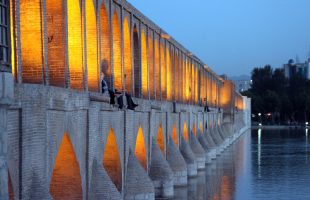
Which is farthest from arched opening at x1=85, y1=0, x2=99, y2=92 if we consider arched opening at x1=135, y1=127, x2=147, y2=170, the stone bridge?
arched opening at x1=135, y1=127, x2=147, y2=170

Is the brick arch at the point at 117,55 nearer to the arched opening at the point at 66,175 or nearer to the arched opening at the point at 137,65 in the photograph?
the arched opening at the point at 137,65

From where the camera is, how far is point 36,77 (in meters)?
10.1

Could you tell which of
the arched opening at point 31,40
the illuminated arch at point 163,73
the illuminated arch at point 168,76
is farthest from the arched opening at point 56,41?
the illuminated arch at point 168,76

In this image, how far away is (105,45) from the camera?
612 inches

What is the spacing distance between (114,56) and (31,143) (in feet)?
25.5

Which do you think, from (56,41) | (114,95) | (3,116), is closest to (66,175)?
(56,41)

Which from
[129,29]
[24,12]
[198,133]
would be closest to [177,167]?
[129,29]

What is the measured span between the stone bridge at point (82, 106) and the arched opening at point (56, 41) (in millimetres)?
19

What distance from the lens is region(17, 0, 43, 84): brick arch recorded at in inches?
389

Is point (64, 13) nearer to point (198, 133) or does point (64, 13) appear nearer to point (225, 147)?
point (198, 133)

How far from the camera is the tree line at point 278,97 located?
98.2 m

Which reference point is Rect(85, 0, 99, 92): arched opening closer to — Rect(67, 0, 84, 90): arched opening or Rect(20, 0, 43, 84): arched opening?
Rect(67, 0, 84, 90): arched opening

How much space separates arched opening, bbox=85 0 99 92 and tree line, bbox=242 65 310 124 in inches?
3331

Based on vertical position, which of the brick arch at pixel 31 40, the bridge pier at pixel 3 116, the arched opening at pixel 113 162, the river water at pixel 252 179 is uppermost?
the brick arch at pixel 31 40
